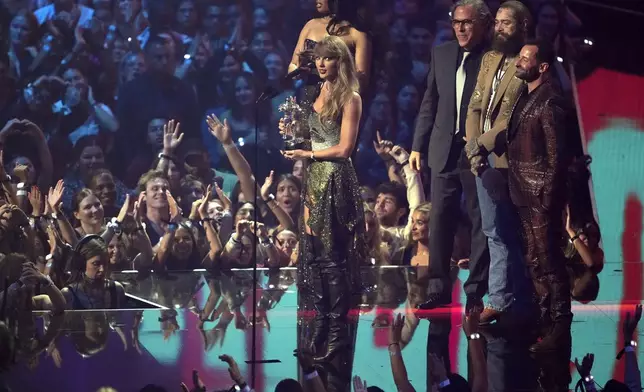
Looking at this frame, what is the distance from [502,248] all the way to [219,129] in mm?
2267

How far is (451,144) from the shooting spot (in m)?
6.89

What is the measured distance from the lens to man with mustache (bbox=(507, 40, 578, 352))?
20.4 feet

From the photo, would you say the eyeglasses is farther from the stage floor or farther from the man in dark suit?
the stage floor

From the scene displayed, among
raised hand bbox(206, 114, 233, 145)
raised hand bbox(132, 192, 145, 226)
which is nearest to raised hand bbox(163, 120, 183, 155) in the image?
raised hand bbox(206, 114, 233, 145)

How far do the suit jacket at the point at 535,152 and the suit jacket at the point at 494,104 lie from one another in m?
0.09

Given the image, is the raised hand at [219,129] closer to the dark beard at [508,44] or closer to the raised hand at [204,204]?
the raised hand at [204,204]

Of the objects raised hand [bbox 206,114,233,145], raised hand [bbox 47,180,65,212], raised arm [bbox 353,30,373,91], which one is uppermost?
raised arm [bbox 353,30,373,91]

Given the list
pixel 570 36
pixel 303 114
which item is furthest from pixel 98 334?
pixel 570 36

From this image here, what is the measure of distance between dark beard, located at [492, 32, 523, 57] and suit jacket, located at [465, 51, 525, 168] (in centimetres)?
5

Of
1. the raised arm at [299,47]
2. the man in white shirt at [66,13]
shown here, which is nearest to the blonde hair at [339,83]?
the raised arm at [299,47]

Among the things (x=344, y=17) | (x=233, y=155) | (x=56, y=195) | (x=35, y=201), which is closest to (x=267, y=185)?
(x=233, y=155)

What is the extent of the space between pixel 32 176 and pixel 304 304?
A: 219cm

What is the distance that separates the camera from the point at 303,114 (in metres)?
6.11

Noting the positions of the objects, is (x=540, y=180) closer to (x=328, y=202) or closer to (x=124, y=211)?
(x=328, y=202)
